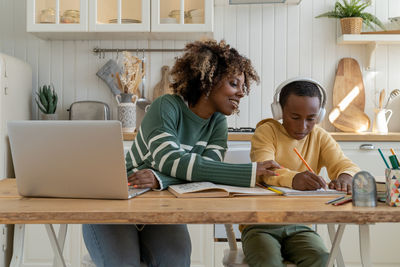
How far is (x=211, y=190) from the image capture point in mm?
1302

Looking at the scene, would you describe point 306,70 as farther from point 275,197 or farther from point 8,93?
point 275,197

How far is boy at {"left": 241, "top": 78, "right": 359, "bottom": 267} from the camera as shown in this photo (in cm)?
147

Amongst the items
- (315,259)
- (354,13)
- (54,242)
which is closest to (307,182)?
(315,259)

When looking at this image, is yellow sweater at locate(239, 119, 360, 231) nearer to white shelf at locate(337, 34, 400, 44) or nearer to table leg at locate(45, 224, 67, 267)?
Answer: table leg at locate(45, 224, 67, 267)

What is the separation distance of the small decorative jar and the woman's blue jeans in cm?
176

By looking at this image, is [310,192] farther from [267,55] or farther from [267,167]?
[267,55]

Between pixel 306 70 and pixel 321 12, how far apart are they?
0.43m

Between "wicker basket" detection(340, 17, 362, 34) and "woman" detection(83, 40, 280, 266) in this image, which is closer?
"woman" detection(83, 40, 280, 266)

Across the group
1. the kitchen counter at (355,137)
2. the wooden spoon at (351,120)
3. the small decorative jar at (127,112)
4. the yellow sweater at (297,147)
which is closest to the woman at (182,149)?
the yellow sweater at (297,147)

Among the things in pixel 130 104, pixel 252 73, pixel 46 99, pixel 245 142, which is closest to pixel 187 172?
pixel 252 73

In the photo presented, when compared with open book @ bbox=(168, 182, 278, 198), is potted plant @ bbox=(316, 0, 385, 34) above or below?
above

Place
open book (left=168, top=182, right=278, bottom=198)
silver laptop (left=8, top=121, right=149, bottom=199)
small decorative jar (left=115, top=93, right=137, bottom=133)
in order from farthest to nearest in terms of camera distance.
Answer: small decorative jar (left=115, top=93, right=137, bottom=133), open book (left=168, top=182, right=278, bottom=198), silver laptop (left=8, top=121, right=149, bottom=199)

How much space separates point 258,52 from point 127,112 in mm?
1049

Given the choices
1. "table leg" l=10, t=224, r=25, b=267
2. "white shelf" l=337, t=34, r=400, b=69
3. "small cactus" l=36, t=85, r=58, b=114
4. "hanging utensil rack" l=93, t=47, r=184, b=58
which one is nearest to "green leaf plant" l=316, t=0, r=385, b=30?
"white shelf" l=337, t=34, r=400, b=69
